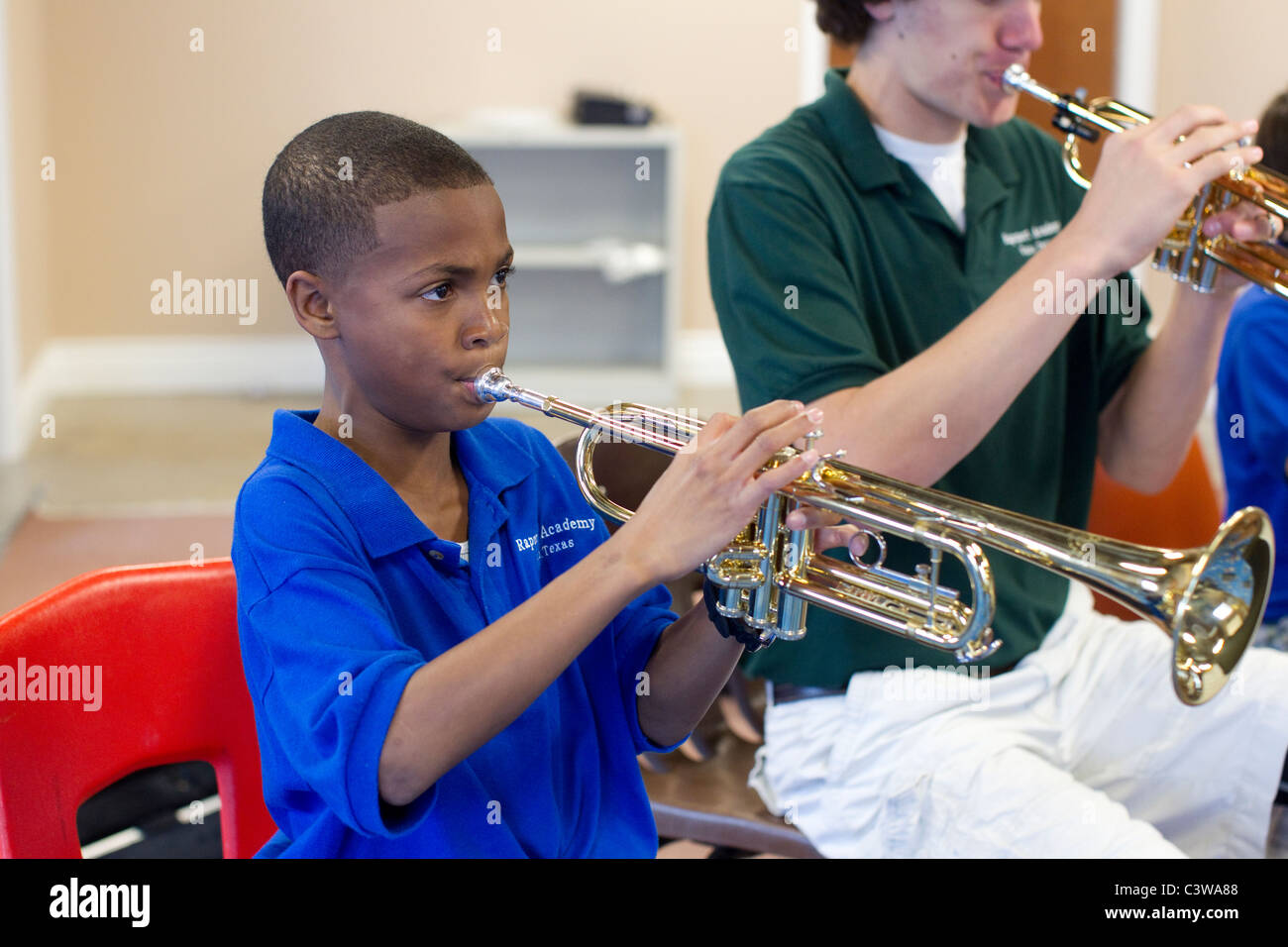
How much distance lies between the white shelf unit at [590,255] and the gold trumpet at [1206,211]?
325 cm

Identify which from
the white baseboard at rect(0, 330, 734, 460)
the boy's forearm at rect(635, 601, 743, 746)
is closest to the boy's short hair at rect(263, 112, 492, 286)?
the boy's forearm at rect(635, 601, 743, 746)

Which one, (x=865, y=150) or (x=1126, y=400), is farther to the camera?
(x=1126, y=400)

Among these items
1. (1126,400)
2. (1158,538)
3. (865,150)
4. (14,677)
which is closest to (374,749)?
(14,677)

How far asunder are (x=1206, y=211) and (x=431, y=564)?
85cm

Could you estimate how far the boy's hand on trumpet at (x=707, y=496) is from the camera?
2.62 feet

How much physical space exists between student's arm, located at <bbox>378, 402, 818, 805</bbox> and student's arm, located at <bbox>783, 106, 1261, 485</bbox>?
1.13 feet

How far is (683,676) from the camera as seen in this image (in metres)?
0.99

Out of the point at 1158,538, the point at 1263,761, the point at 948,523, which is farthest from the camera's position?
the point at 1158,538

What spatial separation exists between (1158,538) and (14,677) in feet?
4.26

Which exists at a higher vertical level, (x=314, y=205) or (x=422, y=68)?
(x=422, y=68)

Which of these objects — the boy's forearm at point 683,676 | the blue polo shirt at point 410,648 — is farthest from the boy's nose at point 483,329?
the boy's forearm at point 683,676

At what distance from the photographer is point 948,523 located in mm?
890
